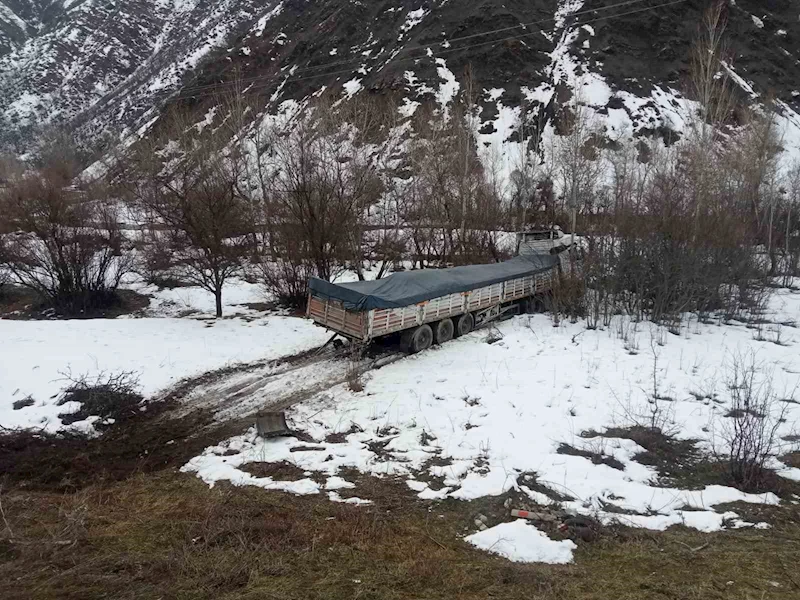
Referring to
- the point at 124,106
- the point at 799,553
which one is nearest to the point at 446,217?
the point at 799,553

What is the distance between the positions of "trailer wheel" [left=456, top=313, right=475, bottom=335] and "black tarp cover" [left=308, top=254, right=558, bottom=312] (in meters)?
0.84

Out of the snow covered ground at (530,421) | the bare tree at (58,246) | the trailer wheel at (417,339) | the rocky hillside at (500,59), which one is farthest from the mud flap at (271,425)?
the rocky hillside at (500,59)

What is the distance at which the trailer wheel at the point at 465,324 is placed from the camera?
1373cm

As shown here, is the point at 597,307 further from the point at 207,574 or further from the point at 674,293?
the point at 207,574

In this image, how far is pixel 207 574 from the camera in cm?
433

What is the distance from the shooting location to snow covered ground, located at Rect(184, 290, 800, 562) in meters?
6.02

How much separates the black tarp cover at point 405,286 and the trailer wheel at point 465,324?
84 cm

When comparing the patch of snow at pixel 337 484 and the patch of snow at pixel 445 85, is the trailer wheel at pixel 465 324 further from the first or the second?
the patch of snow at pixel 445 85

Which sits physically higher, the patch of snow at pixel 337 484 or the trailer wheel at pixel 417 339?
the trailer wheel at pixel 417 339

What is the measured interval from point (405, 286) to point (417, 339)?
1.36 m

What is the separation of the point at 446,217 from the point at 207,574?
18803mm

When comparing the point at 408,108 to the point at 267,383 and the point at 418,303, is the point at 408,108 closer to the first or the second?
the point at 418,303

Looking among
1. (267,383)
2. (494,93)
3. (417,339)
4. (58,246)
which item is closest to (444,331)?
(417,339)

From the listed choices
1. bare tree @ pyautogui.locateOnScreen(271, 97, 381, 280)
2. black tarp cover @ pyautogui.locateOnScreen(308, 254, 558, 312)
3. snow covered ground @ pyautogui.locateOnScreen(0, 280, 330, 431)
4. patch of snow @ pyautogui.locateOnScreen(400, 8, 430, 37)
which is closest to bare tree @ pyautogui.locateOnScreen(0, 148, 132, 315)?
snow covered ground @ pyautogui.locateOnScreen(0, 280, 330, 431)
